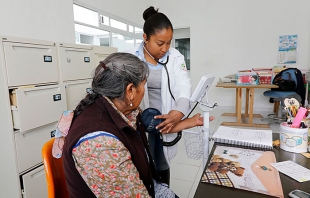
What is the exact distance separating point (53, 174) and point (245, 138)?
0.84 metres

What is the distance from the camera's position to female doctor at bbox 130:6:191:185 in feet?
3.70

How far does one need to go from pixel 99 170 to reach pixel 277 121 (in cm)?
414

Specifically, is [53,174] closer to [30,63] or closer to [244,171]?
[244,171]

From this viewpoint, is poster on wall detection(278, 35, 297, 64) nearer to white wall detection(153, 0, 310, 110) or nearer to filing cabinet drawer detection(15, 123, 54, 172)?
white wall detection(153, 0, 310, 110)

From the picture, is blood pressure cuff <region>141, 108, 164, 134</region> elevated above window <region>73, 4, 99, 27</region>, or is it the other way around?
window <region>73, 4, 99, 27</region>

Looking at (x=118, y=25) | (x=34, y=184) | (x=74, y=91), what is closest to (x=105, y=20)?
(x=118, y=25)

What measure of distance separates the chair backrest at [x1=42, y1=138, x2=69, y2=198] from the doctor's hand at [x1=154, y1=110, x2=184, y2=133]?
0.47 metres

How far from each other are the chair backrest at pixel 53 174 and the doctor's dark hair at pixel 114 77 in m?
0.21

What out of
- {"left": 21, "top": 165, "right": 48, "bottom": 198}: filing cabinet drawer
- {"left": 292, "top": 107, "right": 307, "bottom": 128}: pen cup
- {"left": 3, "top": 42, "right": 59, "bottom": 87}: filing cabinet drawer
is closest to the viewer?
{"left": 292, "top": 107, "right": 307, "bottom": 128}: pen cup

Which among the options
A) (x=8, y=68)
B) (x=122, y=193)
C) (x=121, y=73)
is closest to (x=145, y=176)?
(x=122, y=193)

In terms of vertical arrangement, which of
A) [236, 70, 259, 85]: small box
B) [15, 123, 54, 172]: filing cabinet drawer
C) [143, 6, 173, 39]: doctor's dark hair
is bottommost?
[15, 123, 54, 172]: filing cabinet drawer

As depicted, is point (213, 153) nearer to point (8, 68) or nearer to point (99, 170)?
point (99, 170)

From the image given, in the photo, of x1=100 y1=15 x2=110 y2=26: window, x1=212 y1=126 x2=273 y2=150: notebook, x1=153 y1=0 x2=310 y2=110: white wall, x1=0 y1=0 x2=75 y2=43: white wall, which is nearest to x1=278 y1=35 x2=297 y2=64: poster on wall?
x1=153 y1=0 x2=310 y2=110: white wall

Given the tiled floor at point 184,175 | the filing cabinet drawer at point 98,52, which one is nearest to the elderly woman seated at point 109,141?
the tiled floor at point 184,175
